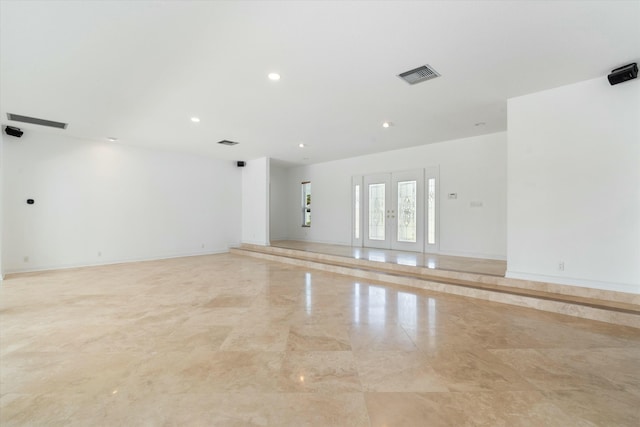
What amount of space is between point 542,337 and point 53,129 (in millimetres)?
9117

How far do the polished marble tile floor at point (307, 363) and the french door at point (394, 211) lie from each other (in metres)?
3.32

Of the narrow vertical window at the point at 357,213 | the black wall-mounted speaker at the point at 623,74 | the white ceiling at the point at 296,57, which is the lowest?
the narrow vertical window at the point at 357,213

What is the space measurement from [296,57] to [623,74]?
3.93 meters

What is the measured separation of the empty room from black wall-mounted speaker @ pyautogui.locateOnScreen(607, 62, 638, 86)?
19 millimetres

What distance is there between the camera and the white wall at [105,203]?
598 centimetres

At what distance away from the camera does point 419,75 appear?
355 centimetres

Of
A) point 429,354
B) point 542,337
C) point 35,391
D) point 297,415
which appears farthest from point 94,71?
point 542,337

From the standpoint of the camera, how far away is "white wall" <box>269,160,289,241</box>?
1039 centimetres

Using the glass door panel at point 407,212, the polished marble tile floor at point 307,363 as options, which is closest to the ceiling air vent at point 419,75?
the polished marble tile floor at point 307,363

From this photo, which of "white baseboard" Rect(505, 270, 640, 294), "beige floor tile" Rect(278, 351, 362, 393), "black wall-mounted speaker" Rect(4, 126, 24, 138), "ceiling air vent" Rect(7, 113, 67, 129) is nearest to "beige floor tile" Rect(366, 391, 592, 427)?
"beige floor tile" Rect(278, 351, 362, 393)

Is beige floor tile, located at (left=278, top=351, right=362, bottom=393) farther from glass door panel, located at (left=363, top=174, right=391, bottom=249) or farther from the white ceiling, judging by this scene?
glass door panel, located at (left=363, top=174, right=391, bottom=249)

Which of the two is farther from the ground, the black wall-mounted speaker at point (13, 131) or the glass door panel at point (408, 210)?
the black wall-mounted speaker at point (13, 131)

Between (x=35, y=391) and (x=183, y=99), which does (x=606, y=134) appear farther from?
(x=35, y=391)

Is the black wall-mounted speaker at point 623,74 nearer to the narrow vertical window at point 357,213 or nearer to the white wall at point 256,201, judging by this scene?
the narrow vertical window at point 357,213
